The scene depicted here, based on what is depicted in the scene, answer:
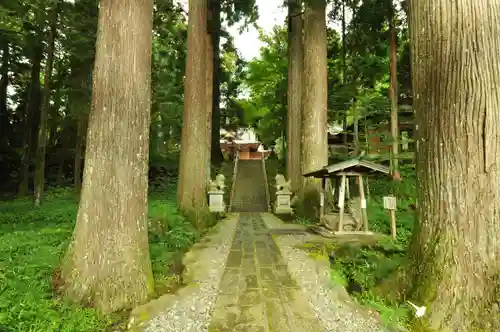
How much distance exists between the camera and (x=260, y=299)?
372 cm

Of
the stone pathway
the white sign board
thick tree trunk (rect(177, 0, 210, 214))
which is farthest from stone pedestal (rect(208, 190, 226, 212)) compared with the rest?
the white sign board

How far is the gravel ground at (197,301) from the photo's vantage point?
10.3 ft

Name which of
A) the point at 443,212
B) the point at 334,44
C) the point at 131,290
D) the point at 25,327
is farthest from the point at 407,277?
the point at 334,44

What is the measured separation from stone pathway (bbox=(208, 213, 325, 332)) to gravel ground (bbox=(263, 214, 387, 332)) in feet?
0.38

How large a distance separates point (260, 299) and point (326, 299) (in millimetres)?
823

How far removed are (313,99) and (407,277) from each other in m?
7.41

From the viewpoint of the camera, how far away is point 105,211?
367 cm

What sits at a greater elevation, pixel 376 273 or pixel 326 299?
pixel 376 273

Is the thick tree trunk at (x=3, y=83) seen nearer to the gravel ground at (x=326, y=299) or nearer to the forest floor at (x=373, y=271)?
the forest floor at (x=373, y=271)

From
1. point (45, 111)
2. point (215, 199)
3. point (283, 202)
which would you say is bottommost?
point (283, 202)

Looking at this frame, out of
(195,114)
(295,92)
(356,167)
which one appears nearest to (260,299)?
(356,167)

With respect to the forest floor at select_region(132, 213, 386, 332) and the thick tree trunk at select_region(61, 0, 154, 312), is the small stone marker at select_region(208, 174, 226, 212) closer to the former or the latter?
the forest floor at select_region(132, 213, 386, 332)

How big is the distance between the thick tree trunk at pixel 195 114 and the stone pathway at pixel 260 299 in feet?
12.1

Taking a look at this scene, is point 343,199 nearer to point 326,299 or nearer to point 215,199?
point 326,299
